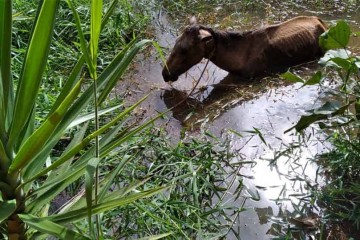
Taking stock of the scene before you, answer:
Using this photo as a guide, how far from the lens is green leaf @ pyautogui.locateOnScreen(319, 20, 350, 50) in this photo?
121 inches

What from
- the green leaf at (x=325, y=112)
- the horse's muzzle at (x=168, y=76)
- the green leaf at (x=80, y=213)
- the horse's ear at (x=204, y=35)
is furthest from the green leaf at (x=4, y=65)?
the horse's ear at (x=204, y=35)

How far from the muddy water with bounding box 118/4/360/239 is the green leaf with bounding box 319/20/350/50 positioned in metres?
0.35

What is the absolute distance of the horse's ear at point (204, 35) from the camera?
4.84m

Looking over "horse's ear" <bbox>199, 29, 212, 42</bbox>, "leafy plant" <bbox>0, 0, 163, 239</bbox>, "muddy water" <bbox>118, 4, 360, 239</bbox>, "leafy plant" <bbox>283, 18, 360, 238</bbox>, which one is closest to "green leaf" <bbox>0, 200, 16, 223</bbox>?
"leafy plant" <bbox>0, 0, 163, 239</bbox>

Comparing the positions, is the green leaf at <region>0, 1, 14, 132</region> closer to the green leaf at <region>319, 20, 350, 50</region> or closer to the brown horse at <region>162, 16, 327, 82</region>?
the green leaf at <region>319, 20, 350, 50</region>

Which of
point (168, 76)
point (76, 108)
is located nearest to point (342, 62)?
point (76, 108)

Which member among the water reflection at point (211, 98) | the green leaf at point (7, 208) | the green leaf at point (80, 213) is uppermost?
the green leaf at point (7, 208)

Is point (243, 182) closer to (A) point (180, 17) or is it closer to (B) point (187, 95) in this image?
(B) point (187, 95)

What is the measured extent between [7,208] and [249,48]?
134 inches

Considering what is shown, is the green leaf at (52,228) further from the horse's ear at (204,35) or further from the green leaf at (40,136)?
the horse's ear at (204,35)

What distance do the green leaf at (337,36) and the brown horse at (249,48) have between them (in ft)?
5.66

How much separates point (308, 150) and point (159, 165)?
1010mm

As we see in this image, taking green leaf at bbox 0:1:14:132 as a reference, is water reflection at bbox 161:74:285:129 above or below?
below

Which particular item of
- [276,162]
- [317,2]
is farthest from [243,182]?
[317,2]
